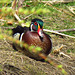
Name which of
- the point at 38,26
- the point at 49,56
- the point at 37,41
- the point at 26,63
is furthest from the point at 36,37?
the point at 49,56

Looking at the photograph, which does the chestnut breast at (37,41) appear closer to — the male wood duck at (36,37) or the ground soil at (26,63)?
the male wood duck at (36,37)

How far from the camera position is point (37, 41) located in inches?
122

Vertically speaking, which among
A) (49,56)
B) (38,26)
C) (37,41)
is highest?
(38,26)

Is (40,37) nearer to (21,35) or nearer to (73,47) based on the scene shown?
(21,35)

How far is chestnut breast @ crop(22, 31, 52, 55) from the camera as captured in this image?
3.10m

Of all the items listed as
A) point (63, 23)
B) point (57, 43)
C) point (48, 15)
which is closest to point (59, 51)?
point (57, 43)

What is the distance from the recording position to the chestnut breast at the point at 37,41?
3.10 meters

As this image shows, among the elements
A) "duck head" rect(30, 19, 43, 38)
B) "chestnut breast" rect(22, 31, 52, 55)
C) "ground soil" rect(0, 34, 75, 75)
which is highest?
"duck head" rect(30, 19, 43, 38)

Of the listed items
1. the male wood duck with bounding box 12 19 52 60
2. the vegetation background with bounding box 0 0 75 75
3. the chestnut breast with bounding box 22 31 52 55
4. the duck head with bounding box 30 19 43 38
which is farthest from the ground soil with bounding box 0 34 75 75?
the duck head with bounding box 30 19 43 38

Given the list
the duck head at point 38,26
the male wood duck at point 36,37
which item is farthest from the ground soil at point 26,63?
the duck head at point 38,26

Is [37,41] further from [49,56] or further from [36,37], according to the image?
[49,56]

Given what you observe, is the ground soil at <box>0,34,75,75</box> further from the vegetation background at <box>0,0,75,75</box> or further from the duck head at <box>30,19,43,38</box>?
the duck head at <box>30,19,43,38</box>

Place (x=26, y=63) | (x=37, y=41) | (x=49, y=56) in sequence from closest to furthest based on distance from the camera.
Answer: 1. (x=37, y=41)
2. (x=26, y=63)
3. (x=49, y=56)

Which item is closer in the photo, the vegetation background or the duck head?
the vegetation background
